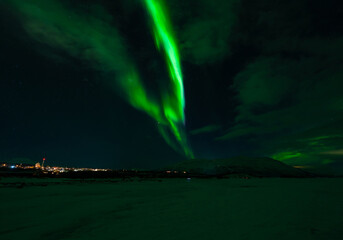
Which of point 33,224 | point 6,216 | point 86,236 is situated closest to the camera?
point 86,236

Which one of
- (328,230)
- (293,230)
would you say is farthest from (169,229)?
(328,230)

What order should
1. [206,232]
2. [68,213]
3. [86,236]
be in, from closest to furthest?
[86,236]
[206,232]
[68,213]

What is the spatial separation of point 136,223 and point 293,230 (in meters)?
8.82

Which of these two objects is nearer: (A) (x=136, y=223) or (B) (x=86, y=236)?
(B) (x=86, y=236)

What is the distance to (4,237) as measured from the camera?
890 centimetres

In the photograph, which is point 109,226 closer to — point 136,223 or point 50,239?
point 136,223

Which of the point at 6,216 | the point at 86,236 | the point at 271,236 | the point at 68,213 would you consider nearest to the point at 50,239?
the point at 86,236

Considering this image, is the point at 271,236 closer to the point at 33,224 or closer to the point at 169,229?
the point at 169,229

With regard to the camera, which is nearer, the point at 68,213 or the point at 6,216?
the point at 6,216

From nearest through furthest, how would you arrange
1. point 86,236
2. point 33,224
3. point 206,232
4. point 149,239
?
point 149,239, point 86,236, point 206,232, point 33,224

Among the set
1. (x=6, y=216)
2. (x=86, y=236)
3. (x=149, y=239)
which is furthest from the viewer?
(x=6, y=216)

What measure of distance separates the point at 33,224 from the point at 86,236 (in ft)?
15.1

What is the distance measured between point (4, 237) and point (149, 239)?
6929mm

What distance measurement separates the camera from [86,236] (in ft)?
29.6
